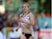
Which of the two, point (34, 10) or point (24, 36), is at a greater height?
point (34, 10)

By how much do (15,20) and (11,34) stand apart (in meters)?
0.28

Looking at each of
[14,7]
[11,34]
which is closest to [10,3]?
[14,7]

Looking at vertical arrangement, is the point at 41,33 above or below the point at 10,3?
below

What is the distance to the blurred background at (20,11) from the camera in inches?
273

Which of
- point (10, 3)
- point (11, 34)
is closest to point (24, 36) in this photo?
point (11, 34)

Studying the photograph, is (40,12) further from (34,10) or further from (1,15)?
(1,15)

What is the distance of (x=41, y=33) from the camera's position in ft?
22.9

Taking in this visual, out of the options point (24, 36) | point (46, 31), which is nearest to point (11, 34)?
point (24, 36)

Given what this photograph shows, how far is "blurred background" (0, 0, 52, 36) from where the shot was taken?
22.7 feet

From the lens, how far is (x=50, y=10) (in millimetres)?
6969

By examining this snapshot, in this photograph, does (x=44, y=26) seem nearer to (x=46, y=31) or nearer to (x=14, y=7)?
(x=46, y=31)

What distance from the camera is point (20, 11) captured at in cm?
695

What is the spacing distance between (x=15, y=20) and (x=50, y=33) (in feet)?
2.40

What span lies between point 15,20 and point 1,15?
29 centimetres
